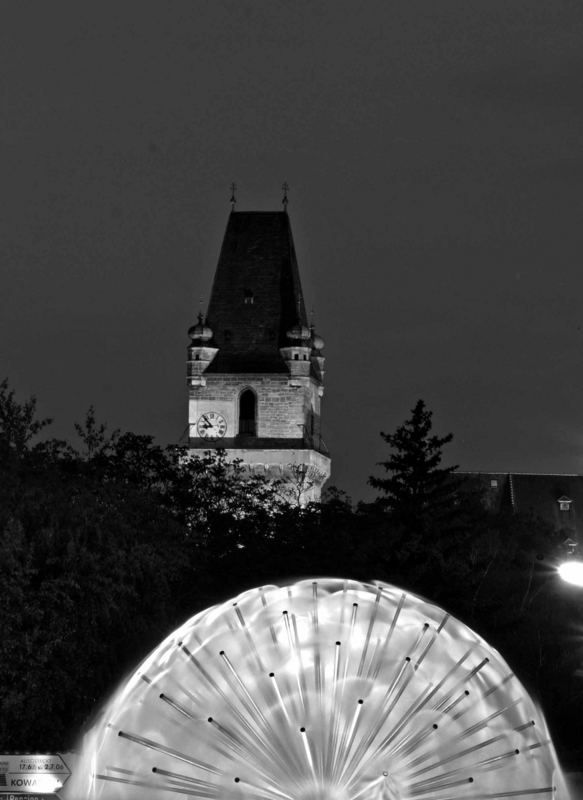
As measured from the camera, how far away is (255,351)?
123 meters

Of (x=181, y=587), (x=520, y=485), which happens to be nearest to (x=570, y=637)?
(x=181, y=587)

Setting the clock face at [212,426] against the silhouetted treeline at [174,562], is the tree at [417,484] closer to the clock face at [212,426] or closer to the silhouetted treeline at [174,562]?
the silhouetted treeline at [174,562]

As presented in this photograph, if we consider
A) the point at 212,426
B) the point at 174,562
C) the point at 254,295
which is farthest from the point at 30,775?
the point at 254,295

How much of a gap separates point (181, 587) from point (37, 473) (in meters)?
12.2

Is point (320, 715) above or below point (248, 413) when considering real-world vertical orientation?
below

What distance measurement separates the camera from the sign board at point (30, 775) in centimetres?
2455

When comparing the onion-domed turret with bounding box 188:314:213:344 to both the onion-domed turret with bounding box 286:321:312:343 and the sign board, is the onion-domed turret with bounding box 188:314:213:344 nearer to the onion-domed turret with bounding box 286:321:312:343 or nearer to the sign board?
the onion-domed turret with bounding box 286:321:312:343

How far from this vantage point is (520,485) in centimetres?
13338

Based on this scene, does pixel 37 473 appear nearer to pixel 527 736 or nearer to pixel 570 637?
pixel 570 637

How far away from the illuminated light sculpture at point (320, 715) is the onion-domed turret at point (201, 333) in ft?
360

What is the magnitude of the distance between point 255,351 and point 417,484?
2563 inches

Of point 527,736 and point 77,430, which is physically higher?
point 77,430

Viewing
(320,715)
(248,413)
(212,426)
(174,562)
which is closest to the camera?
(320,715)

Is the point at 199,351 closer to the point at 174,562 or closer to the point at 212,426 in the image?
the point at 212,426
